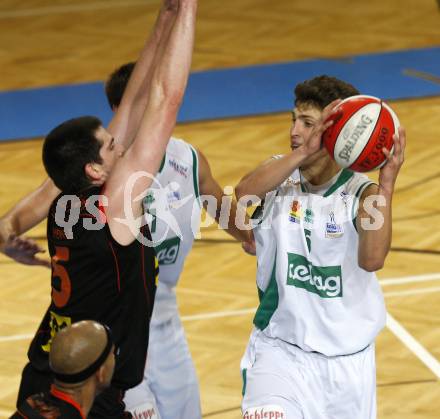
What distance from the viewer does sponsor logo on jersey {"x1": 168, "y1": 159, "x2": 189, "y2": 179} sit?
19.8 feet

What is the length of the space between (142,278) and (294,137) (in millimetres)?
1033

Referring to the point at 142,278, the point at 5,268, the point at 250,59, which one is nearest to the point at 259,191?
the point at 142,278

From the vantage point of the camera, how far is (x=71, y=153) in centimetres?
473

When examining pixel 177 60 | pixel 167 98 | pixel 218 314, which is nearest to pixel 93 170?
pixel 167 98

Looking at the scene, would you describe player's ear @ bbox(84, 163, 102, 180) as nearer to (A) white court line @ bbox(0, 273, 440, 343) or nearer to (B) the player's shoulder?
(B) the player's shoulder

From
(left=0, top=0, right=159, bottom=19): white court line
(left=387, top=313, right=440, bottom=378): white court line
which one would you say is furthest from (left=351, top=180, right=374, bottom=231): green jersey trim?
(left=0, top=0, right=159, bottom=19): white court line

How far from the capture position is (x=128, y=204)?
471 cm

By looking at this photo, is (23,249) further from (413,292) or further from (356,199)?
(413,292)

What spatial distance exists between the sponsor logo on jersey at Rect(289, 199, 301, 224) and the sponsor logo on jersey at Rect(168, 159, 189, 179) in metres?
0.70

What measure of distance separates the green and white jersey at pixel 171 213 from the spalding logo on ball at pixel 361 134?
1.07 m

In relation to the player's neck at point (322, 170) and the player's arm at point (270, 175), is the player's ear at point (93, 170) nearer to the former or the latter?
the player's arm at point (270, 175)

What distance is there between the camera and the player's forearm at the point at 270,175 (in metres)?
5.22

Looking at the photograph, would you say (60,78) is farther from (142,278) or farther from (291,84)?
(142,278)

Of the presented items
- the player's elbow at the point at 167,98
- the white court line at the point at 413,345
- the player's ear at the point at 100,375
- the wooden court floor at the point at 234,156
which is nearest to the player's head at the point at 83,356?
the player's ear at the point at 100,375
